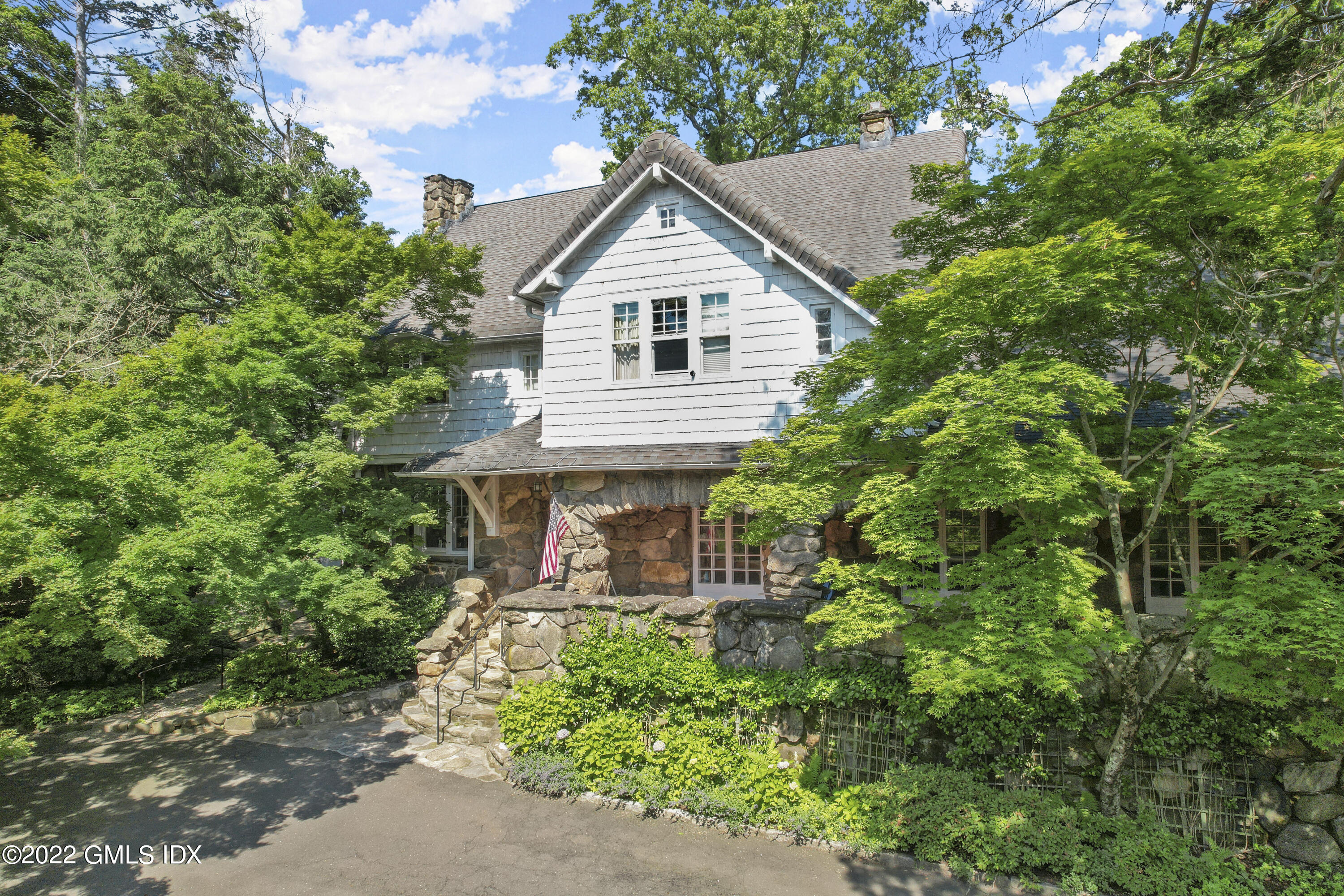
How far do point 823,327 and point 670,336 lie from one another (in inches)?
95.7

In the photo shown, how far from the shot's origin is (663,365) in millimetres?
11586

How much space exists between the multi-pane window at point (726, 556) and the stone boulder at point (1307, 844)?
25.1 feet

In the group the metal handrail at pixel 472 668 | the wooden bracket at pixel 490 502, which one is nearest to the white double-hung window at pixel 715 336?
the metal handrail at pixel 472 668

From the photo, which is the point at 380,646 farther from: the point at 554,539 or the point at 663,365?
the point at 663,365

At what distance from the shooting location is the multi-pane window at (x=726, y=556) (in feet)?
42.3

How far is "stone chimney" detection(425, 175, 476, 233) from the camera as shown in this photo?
19422 millimetres

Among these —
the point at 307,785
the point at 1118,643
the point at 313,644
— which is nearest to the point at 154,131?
the point at 313,644

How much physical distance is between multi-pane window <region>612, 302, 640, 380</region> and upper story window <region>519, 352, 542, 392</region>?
10.7 ft

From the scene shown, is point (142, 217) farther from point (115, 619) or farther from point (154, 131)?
point (115, 619)

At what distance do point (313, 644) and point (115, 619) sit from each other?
4416mm

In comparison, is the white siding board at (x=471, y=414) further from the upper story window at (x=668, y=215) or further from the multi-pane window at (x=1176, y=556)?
the multi-pane window at (x=1176, y=556)

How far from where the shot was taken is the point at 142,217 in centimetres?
1415

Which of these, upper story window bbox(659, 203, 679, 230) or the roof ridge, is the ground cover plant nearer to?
the roof ridge

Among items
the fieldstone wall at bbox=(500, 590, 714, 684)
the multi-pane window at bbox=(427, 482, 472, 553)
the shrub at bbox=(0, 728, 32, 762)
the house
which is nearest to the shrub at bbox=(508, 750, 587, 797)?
the fieldstone wall at bbox=(500, 590, 714, 684)
